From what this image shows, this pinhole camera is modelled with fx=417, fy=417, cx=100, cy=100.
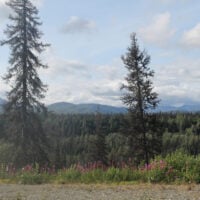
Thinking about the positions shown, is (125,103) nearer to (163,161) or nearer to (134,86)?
(134,86)

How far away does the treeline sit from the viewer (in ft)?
105

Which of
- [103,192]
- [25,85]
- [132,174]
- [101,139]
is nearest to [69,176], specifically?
[132,174]

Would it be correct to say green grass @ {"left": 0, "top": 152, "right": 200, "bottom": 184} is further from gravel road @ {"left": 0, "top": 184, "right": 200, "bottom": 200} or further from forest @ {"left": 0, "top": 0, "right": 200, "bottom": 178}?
forest @ {"left": 0, "top": 0, "right": 200, "bottom": 178}

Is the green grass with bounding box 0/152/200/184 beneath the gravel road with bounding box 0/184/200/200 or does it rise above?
above

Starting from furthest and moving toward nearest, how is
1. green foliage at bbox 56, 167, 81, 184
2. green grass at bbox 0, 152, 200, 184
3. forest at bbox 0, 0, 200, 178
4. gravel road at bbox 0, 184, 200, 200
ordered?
forest at bbox 0, 0, 200, 178
green foliage at bbox 56, 167, 81, 184
green grass at bbox 0, 152, 200, 184
gravel road at bbox 0, 184, 200, 200

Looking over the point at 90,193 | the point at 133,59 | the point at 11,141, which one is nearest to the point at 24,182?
the point at 90,193

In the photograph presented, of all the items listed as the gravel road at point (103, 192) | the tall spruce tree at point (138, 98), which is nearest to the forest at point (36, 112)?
the tall spruce tree at point (138, 98)

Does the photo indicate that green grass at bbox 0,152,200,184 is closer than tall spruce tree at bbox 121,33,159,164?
Yes

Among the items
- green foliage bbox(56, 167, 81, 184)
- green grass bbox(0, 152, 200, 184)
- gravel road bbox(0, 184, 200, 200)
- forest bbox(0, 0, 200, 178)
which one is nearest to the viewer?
gravel road bbox(0, 184, 200, 200)

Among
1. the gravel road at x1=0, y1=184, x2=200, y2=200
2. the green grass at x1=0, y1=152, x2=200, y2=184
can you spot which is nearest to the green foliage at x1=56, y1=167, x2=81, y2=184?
the green grass at x1=0, y1=152, x2=200, y2=184

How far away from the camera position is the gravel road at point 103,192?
1027 centimetres

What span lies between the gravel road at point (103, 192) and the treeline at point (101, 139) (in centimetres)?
1565

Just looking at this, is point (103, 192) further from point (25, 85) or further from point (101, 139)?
point (101, 139)

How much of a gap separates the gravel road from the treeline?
1565cm
